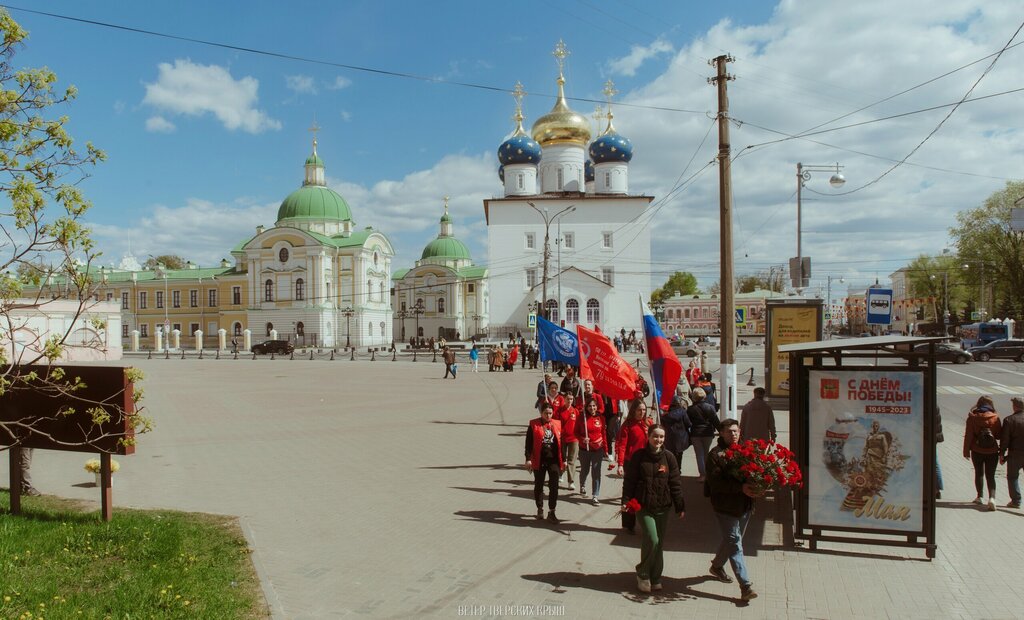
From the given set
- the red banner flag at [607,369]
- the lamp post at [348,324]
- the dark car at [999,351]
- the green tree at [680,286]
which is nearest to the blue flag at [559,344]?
the red banner flag at [607,369]

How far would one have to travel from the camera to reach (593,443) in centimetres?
934

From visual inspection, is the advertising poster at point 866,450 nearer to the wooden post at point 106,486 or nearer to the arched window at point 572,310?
the wooden post at point 106,486

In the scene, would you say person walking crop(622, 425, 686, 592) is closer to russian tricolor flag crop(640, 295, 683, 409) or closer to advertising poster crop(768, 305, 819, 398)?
russian tricolor flag crop(640, 295, 683, 409)

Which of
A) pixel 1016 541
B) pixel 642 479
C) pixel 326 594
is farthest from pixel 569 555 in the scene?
pixel 1016 541

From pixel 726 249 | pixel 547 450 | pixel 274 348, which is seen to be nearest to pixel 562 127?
pixel 274 348

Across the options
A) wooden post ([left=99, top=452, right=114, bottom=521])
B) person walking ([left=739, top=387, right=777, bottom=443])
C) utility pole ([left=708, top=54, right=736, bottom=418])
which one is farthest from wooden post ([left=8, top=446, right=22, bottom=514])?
utility pole ([left=708, top=54, right=736, bottom=418])

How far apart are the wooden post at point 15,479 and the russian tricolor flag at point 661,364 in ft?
26.7

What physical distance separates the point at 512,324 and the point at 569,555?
54293 millimetres

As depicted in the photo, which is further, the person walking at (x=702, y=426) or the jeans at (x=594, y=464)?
the person walking at (x=702, y=426)

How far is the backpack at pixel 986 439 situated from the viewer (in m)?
9.17

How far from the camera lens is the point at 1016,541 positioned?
7.84 m

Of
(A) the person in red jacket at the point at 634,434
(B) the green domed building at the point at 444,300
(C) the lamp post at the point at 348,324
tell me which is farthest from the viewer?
(B) the green domed building at the point at 444,300

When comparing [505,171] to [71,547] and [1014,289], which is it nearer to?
[1014,289]

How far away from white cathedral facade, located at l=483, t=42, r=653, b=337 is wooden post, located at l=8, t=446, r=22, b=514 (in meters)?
52.6
